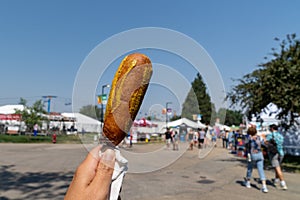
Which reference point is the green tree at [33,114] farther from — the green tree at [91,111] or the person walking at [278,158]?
the green tree at [91,111]

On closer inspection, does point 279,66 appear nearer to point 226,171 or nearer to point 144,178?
point 226,171

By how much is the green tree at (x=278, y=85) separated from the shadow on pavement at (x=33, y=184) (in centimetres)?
902

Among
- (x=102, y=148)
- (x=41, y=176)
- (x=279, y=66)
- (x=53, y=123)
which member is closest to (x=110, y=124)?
(x=102, y=148)

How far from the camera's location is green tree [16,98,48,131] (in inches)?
1253

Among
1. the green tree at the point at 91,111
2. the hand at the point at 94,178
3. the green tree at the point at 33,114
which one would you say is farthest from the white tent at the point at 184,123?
the green tree at the point at 33,114

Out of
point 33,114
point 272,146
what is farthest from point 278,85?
point 33,114

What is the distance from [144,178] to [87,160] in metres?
7.40

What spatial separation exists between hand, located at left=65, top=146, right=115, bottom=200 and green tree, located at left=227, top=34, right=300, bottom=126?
431 inches

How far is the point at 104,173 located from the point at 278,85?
37.9 feet

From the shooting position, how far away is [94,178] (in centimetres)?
→ 141

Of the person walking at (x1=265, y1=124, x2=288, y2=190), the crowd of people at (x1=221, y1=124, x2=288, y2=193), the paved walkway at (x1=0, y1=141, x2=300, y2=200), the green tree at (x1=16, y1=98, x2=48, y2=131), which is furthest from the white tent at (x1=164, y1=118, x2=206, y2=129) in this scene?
the green tree at (x1=16, y1=98, x2=48, y2=131)

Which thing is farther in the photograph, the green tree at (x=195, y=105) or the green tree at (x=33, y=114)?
the green tree at (x=33, y=114)

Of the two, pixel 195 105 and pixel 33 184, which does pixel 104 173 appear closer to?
pixel 195 105

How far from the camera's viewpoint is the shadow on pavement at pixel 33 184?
6297 mm
